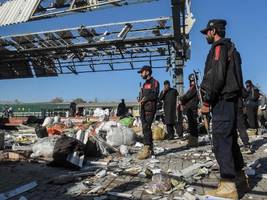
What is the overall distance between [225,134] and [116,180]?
2126 millimetres

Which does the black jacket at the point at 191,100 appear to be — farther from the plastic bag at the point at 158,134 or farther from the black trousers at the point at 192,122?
the plastic bag at the point at 158,134

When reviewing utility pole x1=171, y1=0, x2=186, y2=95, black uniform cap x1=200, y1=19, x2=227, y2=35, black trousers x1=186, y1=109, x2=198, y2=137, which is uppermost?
utility pole x1=171, y1=0, x2=186, y2=95

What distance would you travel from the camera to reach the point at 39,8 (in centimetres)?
1884

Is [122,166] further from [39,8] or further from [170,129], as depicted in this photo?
[39,8]

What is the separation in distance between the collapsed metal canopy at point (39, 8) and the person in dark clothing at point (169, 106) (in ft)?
13.1

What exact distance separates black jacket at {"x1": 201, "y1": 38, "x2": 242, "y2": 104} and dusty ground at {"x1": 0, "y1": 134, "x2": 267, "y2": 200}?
1.30m

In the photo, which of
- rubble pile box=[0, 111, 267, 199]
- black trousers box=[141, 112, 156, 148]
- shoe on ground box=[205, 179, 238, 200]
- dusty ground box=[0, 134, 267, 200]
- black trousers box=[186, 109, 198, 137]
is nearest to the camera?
shoe on ground box=[205, 179, 238, 200]

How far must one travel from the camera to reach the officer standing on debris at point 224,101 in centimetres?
536

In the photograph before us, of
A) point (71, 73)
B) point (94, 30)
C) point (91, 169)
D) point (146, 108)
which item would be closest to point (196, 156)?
point (146, 108)


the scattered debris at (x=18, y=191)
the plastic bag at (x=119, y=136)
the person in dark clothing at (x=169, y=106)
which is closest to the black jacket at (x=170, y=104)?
the person in dark clothing at (x=169, y=106)

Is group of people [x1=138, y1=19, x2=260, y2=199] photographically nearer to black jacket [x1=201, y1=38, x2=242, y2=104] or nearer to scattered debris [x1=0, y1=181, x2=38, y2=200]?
black jacket [x1=201, y1=38, x2=242, y2=104]

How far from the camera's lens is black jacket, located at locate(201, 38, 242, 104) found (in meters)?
5.36

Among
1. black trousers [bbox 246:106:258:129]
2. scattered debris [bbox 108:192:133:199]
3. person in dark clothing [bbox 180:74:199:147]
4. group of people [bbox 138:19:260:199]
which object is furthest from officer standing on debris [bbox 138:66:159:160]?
black trousers [bbox 246:106:258:129]

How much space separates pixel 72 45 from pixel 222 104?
17.4 meters
